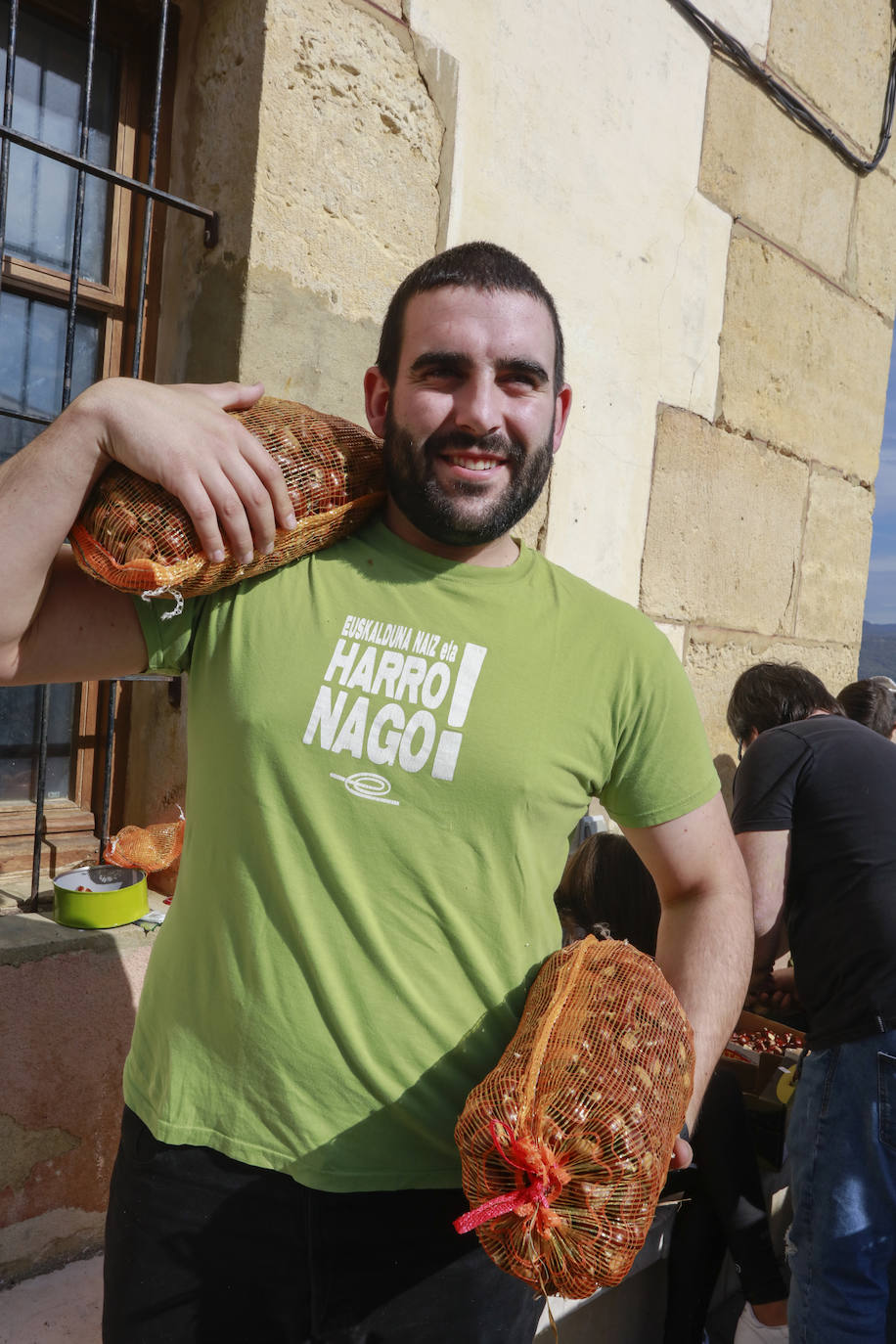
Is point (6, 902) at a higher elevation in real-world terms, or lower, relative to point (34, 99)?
lower

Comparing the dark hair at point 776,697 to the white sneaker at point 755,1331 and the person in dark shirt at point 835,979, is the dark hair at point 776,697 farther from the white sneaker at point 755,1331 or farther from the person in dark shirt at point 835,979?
the white sneaker at point 755,1331

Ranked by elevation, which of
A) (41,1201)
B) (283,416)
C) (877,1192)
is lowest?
(41,1201)

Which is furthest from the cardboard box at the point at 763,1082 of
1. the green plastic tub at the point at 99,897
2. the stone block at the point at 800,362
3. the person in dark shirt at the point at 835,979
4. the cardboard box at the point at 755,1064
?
the stone block at the point at 800,362

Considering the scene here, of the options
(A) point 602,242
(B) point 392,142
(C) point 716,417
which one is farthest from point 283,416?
(C) point 716,417

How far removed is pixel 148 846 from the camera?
2.33 meters

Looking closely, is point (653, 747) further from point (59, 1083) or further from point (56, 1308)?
point (56, 1308)

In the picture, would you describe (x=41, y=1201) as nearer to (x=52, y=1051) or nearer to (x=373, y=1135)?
(x=52, y=1051)

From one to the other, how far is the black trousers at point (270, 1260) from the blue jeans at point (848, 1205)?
1.37 meters

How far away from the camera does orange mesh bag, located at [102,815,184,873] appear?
2311 millimetres

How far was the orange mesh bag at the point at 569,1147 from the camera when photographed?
1040 millimetres

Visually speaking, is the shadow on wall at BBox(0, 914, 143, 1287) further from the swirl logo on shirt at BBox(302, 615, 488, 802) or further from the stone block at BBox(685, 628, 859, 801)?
the stone block at BBox(685, 628, 859, 801)

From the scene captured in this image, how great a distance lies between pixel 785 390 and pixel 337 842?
3389 millimetres

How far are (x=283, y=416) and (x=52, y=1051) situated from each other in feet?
5.13

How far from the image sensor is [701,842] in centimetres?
142
